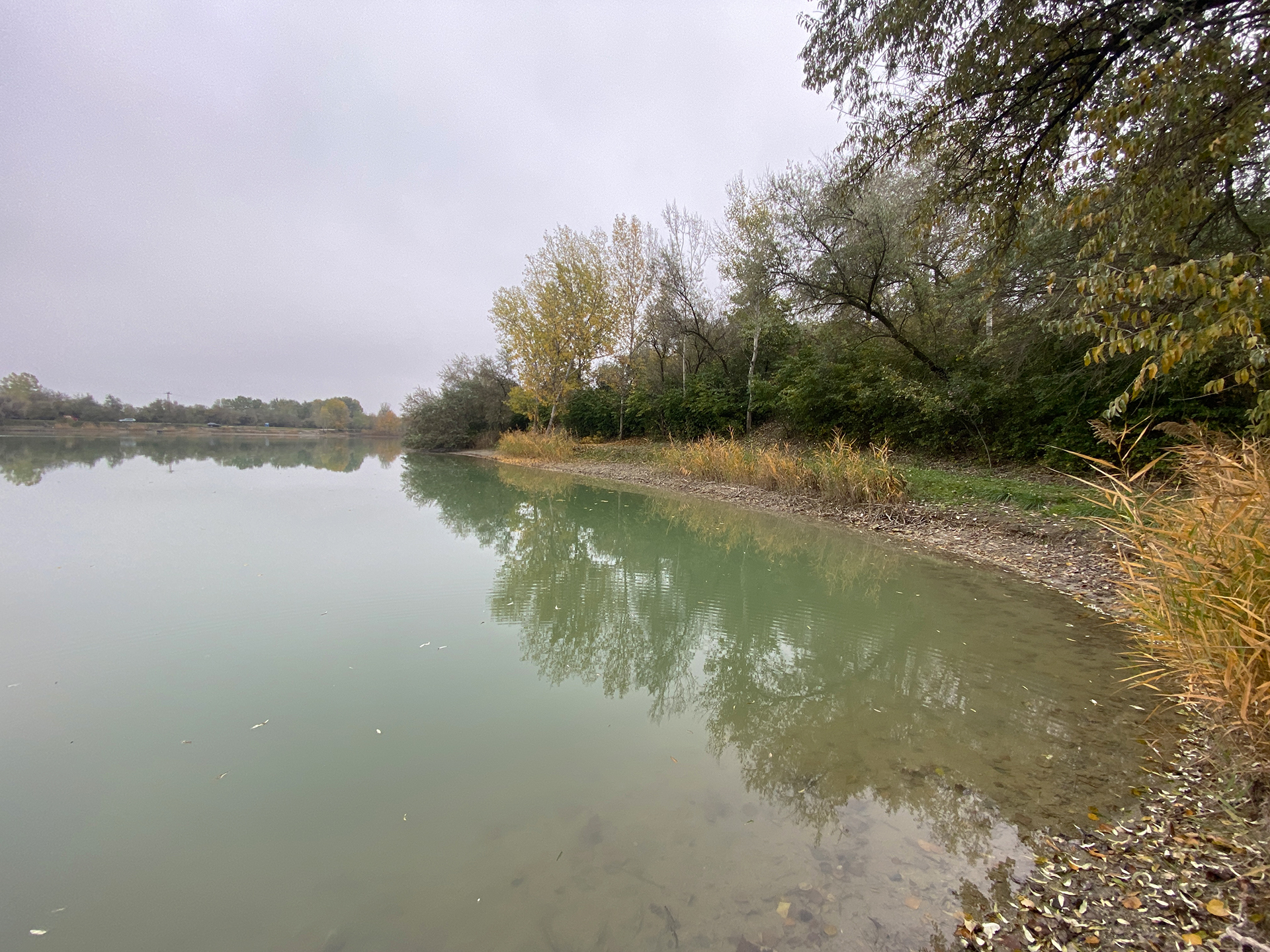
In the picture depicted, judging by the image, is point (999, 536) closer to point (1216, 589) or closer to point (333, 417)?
point (1216, 589)

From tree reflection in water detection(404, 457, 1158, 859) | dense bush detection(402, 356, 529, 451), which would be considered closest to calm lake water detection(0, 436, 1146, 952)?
tree reflection in water detection(404, 457, 1158, 859)

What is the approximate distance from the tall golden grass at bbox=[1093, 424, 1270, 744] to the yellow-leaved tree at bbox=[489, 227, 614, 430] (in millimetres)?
20729

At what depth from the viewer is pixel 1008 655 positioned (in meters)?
3.94

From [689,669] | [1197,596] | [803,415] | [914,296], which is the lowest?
[689,669]

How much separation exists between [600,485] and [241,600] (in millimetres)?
10894

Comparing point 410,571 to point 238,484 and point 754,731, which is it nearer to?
point 754,731

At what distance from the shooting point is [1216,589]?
7.92 ft

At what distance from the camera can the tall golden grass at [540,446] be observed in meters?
21.9

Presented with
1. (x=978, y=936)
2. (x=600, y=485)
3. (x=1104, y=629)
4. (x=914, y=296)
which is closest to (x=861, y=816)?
(x=978, y=936)

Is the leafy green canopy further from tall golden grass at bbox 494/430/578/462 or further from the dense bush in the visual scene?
the dense bush

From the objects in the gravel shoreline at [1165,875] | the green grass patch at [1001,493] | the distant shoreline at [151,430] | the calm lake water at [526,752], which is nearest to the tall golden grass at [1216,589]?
the gravel shoreline at [1165,875]

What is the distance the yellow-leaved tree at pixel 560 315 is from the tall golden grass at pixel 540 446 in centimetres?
92

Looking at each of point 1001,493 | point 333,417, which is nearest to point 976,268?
point 1001,493

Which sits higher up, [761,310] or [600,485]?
[761,310]
